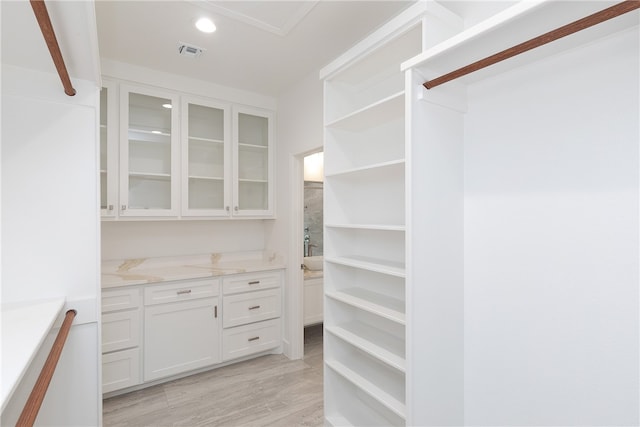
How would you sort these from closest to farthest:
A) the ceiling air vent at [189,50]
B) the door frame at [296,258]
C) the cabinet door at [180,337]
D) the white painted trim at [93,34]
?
1. the white painted trim at [93,34]
2. the ceiling air vent at [189,50]
3. the cabinet door at [180,337]
4. the door frame at [296,258]

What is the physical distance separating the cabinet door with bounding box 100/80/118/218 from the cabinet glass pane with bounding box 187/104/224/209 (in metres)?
0.59

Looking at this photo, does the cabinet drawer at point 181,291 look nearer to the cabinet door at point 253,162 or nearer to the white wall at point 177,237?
the white wall at point 177,237

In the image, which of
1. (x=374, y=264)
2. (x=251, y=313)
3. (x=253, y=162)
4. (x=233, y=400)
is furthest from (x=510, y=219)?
(x=253, y=162)

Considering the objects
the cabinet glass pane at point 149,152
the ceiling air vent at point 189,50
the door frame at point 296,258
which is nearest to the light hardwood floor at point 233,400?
the door frame at point 296,258

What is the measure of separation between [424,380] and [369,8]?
2056mm

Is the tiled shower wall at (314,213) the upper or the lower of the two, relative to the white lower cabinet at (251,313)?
upper

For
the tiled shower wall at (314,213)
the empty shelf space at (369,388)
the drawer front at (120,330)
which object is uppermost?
the tiled shower wall at (314,213)

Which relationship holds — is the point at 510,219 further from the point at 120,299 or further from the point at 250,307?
the point at 120,299

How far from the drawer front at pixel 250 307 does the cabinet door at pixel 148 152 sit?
3.18ft

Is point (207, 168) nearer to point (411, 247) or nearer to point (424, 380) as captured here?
point (411, 247)

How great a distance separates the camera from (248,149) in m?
3.31

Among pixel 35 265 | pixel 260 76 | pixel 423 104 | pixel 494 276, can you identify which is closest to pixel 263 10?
pixel 260 76

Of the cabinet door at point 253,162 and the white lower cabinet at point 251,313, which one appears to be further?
the cabinet door at point 253,162

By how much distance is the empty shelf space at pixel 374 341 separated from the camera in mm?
1657
